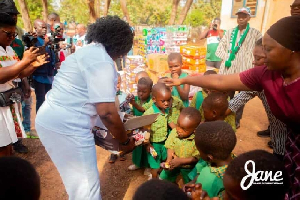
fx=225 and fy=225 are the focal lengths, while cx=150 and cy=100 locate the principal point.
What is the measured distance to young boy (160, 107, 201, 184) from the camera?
2267 mm

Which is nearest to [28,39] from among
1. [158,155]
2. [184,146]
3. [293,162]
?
[158,155]

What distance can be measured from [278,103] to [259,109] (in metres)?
4.58

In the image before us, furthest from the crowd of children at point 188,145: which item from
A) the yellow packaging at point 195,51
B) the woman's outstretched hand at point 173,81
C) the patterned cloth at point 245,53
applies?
the yellow packaging at point 195,51

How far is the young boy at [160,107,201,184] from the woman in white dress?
2.48ft

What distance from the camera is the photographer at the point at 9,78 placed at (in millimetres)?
2238

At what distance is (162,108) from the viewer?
283 centimetres

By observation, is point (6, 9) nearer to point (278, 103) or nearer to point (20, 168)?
point (20, 168)


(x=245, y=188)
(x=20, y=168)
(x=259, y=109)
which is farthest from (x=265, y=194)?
(x=259, y=109)

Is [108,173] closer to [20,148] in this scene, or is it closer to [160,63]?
[20,148]

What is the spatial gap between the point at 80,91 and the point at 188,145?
1.27 metres

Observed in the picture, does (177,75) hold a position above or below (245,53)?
below

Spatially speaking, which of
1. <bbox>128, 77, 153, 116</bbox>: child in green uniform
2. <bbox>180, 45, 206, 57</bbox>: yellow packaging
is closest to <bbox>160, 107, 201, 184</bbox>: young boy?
<bbox>128, 77, 153, 116</bbox>: child in green uniform

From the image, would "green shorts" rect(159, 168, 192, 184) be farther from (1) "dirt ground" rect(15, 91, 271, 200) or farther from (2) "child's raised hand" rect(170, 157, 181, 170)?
(1) "dirt ground" rect(15, 91, 271, 200)

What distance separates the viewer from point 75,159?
1.73 meters
